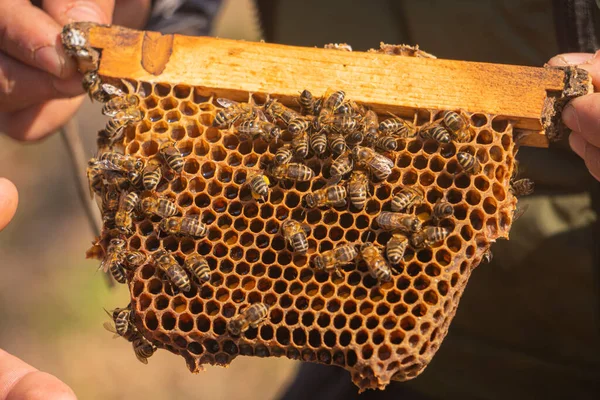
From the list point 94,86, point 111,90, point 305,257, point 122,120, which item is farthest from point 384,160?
point 94,86

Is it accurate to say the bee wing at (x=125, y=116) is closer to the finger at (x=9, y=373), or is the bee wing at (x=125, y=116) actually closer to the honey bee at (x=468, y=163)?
the finger at (x=9, y=373)

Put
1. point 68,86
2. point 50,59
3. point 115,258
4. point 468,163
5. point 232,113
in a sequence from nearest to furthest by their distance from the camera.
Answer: point 468,163 < point 115,258 < point 232,113 < point 50,59 < point 68,86

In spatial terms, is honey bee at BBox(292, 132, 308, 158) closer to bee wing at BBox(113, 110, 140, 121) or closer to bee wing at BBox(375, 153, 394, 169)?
bee wing at BBox(375, 153, 394, 169)

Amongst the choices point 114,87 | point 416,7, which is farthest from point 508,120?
point 114,87

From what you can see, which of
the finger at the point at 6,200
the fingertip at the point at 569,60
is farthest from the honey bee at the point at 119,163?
the fingertip at the point at 569,60

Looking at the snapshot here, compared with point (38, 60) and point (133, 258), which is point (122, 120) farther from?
point (38, 60)

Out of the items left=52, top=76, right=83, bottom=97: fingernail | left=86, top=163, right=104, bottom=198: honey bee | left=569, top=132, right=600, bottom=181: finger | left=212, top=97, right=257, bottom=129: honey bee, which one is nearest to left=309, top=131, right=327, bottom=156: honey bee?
left=212, top=97, right=257, bottom=129: honey bee
